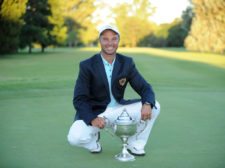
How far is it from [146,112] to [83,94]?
0.69 metres

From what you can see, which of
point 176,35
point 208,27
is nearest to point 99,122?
point 208,27

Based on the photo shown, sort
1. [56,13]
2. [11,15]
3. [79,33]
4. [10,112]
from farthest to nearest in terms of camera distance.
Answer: [79,33]
[56,13]
[11,15]
[10,112]

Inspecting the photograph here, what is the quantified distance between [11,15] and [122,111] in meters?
27.3

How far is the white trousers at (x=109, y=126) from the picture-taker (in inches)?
174

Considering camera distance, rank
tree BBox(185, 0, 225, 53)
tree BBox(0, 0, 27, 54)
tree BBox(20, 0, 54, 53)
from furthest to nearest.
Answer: tree BBox(20, 0, 54, 53), tree BBox(185, 0, 225, 53), tree BBox(0, 0, 27, 54)

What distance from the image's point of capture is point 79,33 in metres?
71.9

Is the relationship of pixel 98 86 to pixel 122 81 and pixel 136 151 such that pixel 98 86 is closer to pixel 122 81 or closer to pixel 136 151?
pixel 122 81

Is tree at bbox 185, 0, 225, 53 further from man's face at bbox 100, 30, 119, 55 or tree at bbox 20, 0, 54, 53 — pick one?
man's face at bbox 100, 30, 119, 55

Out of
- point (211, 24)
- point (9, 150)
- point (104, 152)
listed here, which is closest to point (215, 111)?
point (104, 152)

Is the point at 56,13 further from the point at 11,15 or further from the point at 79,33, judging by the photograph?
the point at 79,33

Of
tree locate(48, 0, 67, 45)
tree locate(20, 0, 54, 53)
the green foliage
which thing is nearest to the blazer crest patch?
tree locate(20, 0, 54, 53)

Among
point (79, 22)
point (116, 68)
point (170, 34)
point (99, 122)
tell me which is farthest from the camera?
point (79, 22)

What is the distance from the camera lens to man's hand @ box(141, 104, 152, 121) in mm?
4383

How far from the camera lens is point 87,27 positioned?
Answer: 7331 centimetres
